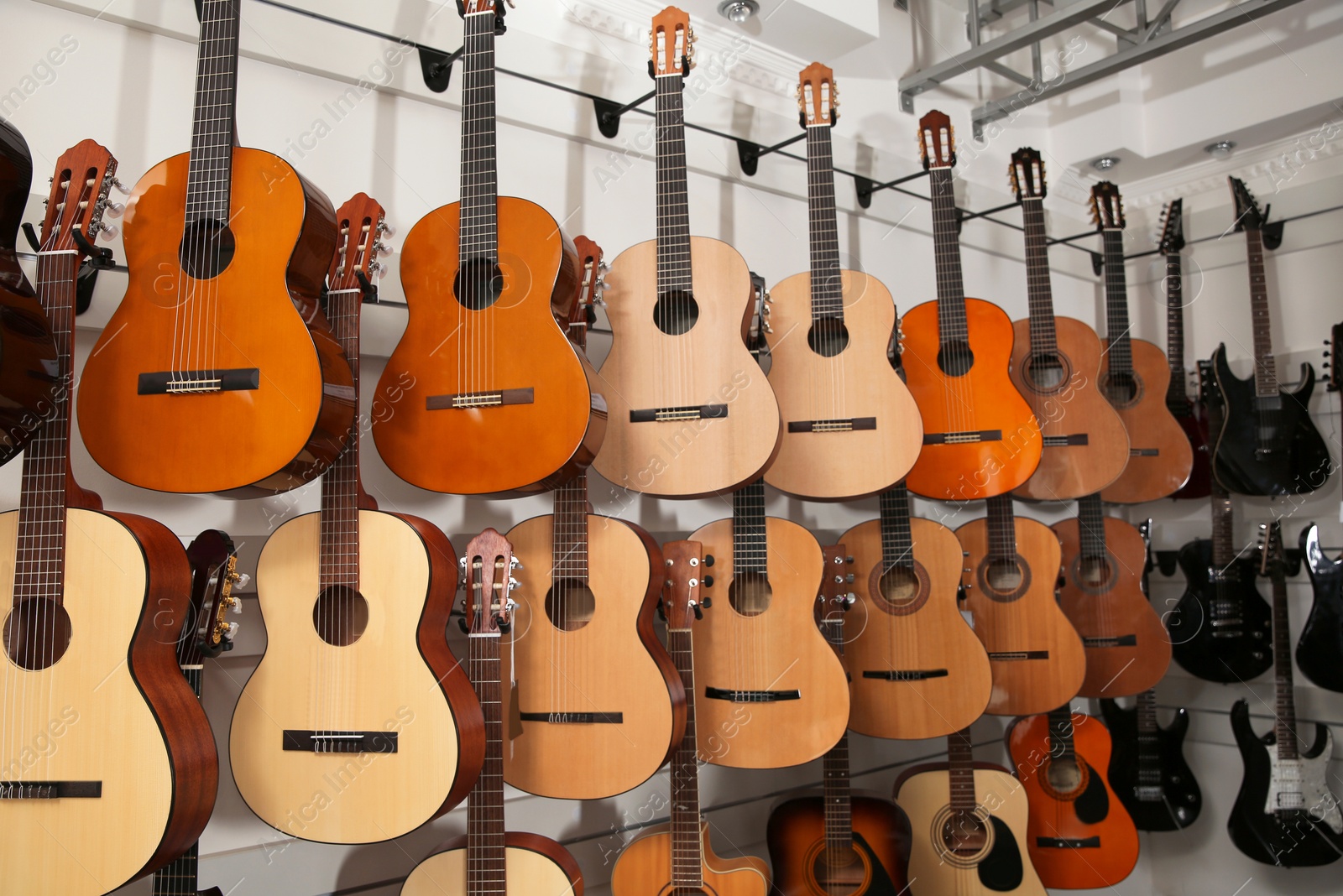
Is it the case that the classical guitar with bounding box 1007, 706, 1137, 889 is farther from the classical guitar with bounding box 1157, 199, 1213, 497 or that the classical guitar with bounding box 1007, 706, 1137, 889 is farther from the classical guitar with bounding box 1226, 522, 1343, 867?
the classical guitar with bounding box 1157, 199, 1213, 497

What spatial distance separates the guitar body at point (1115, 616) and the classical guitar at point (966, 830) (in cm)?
59

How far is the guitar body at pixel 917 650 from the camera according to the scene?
2299 millimetres

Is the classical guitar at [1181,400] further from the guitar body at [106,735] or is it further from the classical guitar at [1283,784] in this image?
the guitar body at [106,735]

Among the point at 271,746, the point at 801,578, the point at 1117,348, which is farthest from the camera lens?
the point at 1117,348

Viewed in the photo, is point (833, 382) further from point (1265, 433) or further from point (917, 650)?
point (1265, 433)

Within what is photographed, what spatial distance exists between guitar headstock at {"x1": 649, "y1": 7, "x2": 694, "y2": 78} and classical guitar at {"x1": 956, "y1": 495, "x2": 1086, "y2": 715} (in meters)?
1.60

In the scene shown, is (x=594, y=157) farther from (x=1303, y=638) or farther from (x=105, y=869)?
(x=1303, y=638)

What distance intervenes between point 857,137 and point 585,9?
1.16 meters

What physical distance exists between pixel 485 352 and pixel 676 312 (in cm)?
50

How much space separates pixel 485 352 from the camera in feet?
5.68

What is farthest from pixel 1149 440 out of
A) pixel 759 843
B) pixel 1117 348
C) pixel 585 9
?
pixel 585 9

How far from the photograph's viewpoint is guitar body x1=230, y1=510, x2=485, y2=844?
5.01 ft

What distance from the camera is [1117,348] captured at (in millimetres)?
3113

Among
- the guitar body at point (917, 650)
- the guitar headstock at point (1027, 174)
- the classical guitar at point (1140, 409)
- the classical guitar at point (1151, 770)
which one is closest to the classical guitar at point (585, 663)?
the guitar body at point (917, 650)
